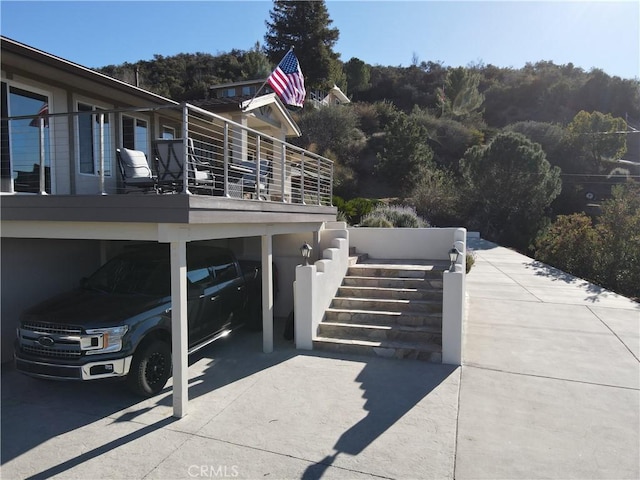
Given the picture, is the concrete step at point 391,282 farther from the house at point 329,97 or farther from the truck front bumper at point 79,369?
the house at point 329,97

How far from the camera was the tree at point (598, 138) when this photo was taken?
112 feet

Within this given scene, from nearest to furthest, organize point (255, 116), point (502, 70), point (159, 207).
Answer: point (159, 207) → point (255, 116) → point (502, 70)

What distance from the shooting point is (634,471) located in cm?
360

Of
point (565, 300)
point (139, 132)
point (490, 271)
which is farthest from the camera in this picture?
point (490, 271)

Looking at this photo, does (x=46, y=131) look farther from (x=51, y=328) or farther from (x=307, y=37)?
(x=307, y=37)

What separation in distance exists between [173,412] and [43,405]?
5.35 ft

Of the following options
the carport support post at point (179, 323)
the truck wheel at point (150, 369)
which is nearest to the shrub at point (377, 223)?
the truck wheel at point (150, 369)

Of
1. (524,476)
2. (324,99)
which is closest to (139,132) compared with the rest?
(524,476)

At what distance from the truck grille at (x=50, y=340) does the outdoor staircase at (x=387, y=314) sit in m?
3.58

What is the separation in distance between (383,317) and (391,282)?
1213 millimetres

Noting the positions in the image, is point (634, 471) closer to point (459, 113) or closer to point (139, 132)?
point (139, 132)

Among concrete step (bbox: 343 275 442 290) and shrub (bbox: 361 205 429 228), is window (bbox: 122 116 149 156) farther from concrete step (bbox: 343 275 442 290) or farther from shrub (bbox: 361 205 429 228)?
shrub (bbox: 361 205 429 228)

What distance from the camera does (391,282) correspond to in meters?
8.39

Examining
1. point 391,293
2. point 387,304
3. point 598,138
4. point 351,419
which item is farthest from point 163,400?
point 598,138
